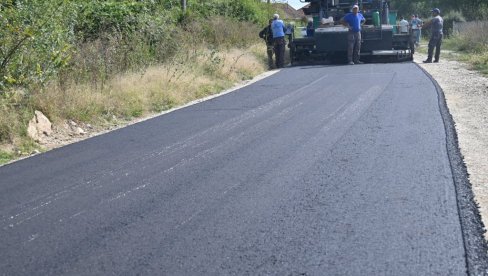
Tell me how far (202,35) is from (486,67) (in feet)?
29.7

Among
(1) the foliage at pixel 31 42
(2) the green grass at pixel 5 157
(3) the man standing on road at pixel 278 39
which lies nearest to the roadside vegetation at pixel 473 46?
(3) the man standing on road at pixel 278 39

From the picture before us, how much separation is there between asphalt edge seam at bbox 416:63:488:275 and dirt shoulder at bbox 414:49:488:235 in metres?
0.07

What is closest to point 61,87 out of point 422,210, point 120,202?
point 120,202

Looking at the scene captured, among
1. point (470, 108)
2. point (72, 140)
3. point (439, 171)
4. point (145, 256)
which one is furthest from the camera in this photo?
point (470, 108)

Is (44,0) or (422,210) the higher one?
(44,0)

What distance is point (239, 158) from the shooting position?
8.57 m

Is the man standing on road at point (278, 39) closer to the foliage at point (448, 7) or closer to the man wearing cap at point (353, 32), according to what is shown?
the man wearing cap at point (353, 32)

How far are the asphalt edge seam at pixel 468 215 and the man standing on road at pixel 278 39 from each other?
13677 mm

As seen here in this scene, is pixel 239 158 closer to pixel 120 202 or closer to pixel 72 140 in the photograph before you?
pixel 120 202

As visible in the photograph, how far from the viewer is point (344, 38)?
23.2 metres

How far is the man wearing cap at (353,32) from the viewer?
22.6 metres

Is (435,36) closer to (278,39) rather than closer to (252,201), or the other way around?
(278,39)

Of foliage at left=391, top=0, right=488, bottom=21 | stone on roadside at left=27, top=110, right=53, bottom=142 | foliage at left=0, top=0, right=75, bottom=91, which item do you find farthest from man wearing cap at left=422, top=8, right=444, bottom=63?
foliage at left=391, top=0, right=488, bottom=21

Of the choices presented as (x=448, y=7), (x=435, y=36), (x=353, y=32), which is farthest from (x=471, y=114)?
(x=448, y=7)
